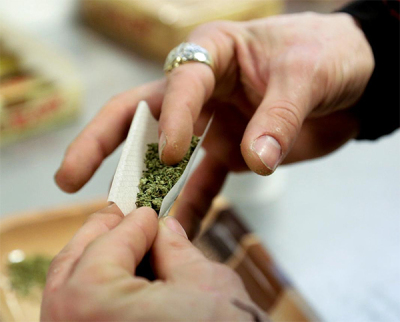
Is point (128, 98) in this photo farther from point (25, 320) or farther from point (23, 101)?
point (23, 101)

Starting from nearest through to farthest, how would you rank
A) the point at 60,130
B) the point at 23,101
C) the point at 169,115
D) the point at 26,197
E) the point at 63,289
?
the point at 63,289 → the point at 169,115 → the point at 26,197 → the point at 23,101 → the point at 60,130

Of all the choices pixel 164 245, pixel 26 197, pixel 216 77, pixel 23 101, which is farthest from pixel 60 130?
pixel 164 245

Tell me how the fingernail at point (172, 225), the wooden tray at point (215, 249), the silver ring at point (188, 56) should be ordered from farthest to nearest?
the wooden tray at point (215, 249), the silver ring at point (188, 56), the fingernail at point (172, 225)

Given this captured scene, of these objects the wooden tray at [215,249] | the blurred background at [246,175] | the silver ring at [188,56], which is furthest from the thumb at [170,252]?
the blurred background at [246,175]

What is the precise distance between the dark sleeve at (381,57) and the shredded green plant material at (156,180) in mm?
375

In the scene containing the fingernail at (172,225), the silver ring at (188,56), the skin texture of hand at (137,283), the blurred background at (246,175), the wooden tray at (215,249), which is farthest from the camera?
the blurred background at (246,175)

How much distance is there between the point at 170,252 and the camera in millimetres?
442

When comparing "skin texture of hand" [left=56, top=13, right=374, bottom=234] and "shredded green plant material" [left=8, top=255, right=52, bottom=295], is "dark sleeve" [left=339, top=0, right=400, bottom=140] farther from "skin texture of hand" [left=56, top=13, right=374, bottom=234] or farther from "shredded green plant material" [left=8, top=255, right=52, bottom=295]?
"shredded green plant material" [left=8, top=255, right=52, bottom=295]

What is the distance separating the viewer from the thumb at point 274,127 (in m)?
0.53

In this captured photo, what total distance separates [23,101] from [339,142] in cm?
90

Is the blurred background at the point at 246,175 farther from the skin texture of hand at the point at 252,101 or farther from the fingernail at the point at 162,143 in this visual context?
the fingernail at the point at 162,143

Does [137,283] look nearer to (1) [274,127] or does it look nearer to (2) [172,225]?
(2) [172,225]

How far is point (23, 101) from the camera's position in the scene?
1269mm

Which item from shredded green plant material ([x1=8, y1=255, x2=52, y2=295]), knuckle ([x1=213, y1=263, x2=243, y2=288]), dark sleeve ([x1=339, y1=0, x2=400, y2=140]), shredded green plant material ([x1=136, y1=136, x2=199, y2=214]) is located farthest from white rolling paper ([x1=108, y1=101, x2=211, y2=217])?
shredded green plant material ([x1=8, y1=255, x2=52, y2=295])
